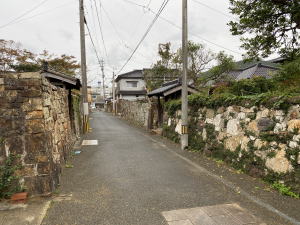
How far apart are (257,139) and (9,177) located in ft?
17.3

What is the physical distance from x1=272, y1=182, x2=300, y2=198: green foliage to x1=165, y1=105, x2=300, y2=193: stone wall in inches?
3.7

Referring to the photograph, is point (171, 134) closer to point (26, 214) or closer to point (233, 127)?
point (233, 127)

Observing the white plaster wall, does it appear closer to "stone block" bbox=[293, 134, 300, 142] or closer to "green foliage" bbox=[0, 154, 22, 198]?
"green foliage" bbox=[0, 154, 22, 198]

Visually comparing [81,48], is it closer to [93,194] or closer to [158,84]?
[93,194]

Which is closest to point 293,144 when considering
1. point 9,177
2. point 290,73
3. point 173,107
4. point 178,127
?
point 290,73

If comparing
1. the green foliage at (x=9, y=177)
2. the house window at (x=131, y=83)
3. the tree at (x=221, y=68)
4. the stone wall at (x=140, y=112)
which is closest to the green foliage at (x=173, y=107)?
the stone wall at (x=140, y=112)

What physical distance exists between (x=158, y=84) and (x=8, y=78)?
73.0 ft

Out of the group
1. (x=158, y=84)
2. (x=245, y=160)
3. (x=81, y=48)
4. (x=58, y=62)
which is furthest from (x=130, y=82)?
(x=245, y=160)

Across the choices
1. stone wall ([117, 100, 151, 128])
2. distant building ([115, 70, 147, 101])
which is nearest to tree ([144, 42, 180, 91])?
stone wall ([117, 100, 151, 128])

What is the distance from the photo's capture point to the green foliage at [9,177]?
375 centimetres

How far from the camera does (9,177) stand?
12.4 ft

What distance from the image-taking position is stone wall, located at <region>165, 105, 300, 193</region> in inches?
155

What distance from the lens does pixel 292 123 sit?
396 cm

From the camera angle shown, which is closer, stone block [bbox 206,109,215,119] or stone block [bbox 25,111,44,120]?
stone block [bbox 25,111,44,120]
